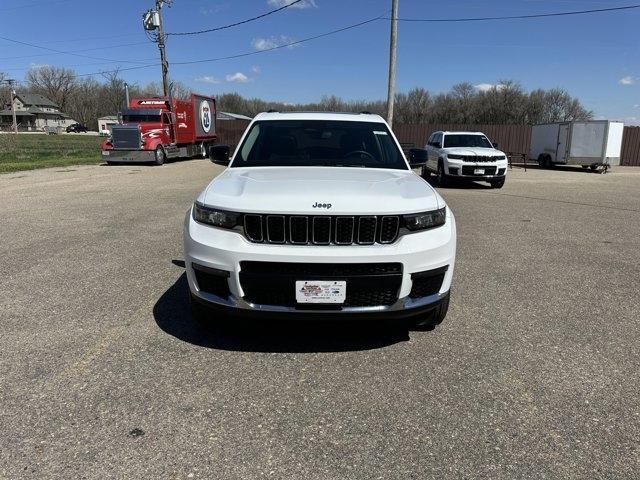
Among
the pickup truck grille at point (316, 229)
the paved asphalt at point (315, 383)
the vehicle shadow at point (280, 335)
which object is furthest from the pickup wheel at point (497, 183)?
the pickup truck grille at point (316, 229)

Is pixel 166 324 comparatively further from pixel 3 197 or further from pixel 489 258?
pixel 3 197

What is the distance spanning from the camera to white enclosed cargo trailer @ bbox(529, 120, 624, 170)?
23.9 metres

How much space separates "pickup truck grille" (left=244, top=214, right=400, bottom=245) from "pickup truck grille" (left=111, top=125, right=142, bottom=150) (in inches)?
859

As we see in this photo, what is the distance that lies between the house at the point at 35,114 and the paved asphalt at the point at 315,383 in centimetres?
13414

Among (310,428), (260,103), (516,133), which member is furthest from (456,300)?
(260,103)

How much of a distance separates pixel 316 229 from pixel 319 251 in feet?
0.51

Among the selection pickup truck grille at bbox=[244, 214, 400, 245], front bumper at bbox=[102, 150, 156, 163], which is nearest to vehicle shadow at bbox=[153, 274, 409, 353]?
pickup truck grille at bbox=[244, 214, 400, 245]

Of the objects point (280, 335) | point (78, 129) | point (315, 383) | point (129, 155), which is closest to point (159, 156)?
point (129, 155)

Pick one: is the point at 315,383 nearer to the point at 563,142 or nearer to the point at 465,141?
the point at 465,141

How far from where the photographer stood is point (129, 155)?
2325cm

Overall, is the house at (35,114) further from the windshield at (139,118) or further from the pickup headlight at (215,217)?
the pickup headlight at (215,217)

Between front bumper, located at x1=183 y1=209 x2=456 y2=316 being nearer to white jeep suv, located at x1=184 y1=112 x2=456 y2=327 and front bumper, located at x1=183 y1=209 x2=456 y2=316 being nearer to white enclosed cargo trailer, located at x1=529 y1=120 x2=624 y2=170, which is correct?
white jeep suv, located at x1=184 y1=112 x2=456 y2=327

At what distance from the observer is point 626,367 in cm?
344

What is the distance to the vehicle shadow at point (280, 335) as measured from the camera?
3.67 m
